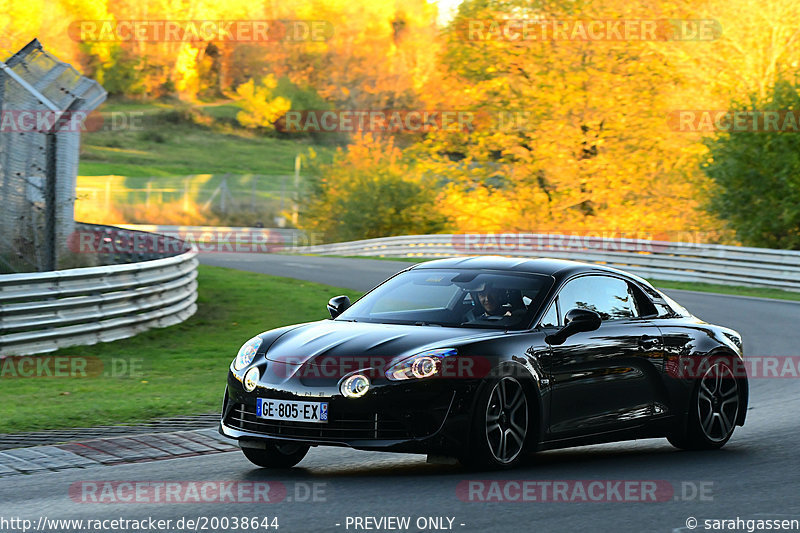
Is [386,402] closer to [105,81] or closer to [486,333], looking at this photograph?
[486,333]

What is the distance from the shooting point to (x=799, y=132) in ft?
105

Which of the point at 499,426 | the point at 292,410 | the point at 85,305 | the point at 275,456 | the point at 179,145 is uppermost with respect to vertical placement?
the point at 292,410

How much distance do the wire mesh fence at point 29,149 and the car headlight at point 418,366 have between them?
376 inches

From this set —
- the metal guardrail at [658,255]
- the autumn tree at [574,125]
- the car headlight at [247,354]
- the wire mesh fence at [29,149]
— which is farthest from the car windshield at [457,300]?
the autumn tree at [574,125]

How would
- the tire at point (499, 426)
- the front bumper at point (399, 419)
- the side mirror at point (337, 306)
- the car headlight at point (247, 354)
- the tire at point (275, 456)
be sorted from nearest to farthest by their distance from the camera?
1. the front bumper at point (399, 419)
2. the tire at point (499, 426)
3. the car headlight at point (247, 354)
4. the tire at point (275, 456)
5. the side mirror at point (337, 306)

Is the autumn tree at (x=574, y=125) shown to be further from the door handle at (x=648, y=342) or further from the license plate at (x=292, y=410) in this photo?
the license plate at (x=292, y=410)

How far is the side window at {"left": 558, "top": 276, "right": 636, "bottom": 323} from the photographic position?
27.9 ft

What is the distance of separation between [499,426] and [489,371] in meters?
0.37

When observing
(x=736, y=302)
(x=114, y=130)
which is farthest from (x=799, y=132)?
(x=114, y=130)

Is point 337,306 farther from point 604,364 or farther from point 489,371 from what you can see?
point 604,364

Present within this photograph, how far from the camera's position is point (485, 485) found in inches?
283

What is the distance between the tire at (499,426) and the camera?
739 cm

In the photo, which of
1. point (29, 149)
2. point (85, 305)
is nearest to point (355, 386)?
point (85, 305)

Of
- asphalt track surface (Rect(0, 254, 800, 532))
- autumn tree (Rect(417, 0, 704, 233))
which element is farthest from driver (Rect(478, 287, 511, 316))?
autumn tree (Rect(417, 0, 704, 233))
